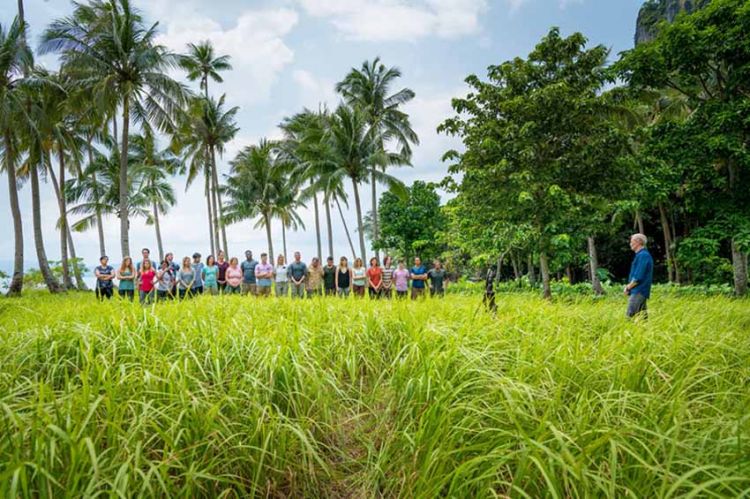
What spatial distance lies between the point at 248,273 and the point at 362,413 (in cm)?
890

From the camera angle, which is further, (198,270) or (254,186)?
(254,186)

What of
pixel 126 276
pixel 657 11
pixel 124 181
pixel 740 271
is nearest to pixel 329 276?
pixel 126 276

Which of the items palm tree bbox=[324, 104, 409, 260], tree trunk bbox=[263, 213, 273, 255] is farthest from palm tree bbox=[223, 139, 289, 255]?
palm tree bbox=[324, 104, 409, 260]

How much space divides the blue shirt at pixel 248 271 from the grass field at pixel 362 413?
21.7 feet

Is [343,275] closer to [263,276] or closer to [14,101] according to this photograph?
[263,276]

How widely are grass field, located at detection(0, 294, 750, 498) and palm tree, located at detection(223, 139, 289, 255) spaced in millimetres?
27503

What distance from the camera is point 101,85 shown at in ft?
54.2

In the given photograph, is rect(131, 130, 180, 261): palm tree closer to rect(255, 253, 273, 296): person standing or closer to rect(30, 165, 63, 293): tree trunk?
rect(30, 165, 63, 293): tree trunk

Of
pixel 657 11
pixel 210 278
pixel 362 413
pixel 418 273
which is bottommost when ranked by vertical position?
pixel 362 413

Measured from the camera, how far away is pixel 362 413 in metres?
2.70

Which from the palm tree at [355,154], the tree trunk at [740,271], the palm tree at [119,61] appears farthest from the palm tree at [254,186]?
the tree trunk at [740,271]

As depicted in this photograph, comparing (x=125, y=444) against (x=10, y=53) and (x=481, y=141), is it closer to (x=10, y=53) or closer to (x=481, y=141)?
(x=481, y=141)

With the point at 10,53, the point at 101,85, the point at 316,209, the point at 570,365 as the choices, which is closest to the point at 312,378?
the point at 570,365

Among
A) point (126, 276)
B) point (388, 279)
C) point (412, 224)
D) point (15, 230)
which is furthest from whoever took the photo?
point (412, 224)
